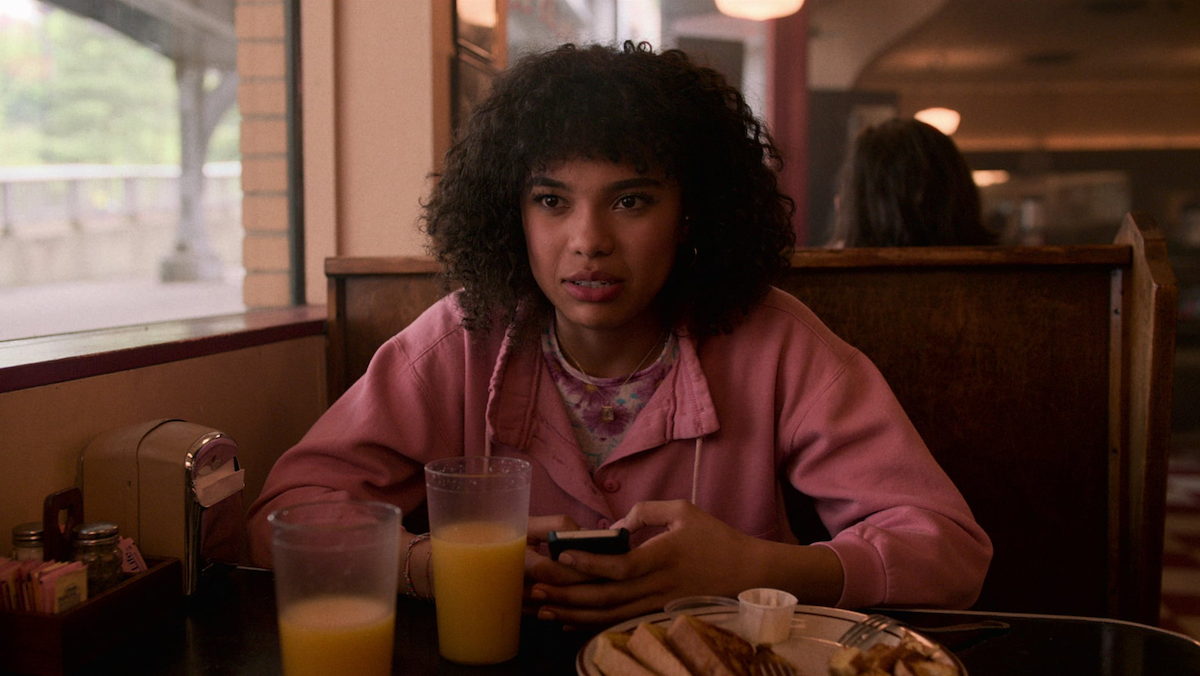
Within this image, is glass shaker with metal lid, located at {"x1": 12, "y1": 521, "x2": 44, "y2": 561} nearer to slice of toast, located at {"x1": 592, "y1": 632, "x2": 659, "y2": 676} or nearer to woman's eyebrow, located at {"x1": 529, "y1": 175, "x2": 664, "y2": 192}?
slice of toast, located at {"x1": 592, "y1": 632, "x2": 659, "y2": 676}

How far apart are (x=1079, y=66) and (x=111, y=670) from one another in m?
6.13

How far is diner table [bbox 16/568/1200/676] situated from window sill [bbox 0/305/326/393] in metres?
0.41

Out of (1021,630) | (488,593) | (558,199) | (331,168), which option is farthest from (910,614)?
(331,168)

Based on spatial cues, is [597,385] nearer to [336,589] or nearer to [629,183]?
[629,183]

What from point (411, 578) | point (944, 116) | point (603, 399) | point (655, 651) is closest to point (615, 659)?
point (655, 651)

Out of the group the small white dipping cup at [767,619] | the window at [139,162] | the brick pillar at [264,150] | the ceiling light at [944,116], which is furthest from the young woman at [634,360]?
the ceiling light at [944,116]

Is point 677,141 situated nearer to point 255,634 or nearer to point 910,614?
point 910,614

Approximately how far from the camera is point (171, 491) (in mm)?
1141

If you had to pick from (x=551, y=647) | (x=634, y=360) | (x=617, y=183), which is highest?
(x=617, y=183)

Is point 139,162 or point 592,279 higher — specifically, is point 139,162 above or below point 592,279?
above

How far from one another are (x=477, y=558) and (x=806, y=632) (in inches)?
12.9

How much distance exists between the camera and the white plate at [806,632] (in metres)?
0.84

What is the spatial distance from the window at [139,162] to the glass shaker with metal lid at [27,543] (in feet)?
1.98

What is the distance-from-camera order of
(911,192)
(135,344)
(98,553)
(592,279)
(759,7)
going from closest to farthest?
1. (98,553)
2. (592,279)
3. (135,344)
4. (911,192)
5. (759,7)
